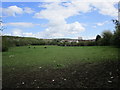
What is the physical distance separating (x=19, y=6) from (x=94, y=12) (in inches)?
91.6

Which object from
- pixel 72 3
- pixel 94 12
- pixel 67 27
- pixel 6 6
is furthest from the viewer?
pixel 67 27

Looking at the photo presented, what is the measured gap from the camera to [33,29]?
4215 millimetres

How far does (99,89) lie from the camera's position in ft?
6.47

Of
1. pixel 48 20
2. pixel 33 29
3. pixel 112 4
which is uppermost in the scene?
pixel 112 4

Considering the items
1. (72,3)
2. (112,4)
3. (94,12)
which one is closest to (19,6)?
(72,3)

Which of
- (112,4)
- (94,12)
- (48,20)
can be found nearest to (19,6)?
(48,20)

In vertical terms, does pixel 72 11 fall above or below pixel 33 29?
above

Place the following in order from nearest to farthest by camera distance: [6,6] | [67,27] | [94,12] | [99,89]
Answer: [99,89] < [6,6] < [94,12] < [67,27]

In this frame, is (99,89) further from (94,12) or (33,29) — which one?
(33,29)

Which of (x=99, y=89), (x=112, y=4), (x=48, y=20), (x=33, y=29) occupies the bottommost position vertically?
(x=99, y=89)

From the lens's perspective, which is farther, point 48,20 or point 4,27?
point 48,20

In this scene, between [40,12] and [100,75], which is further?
[40,12]

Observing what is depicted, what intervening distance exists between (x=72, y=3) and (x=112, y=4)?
1.12m

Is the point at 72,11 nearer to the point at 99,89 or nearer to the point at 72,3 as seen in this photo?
the point at 72,3
